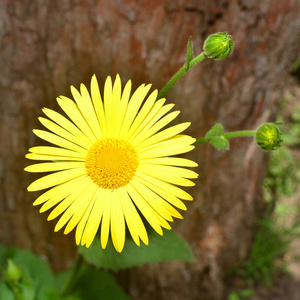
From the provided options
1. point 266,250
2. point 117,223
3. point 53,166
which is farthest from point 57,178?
point 266,250

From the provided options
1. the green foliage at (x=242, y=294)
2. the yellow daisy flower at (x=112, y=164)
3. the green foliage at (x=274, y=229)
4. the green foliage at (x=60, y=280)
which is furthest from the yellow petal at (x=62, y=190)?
the green foliage at (x=242, y=294)

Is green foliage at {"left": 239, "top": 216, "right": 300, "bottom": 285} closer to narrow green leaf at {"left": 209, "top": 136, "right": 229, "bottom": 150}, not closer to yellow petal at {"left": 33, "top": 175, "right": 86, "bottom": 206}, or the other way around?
narrow green leaf at {"left": 209, "top": 136, "right": 229, "bottom": 150}

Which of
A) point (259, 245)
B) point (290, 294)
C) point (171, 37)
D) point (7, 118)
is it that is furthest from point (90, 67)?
point (290, 294)

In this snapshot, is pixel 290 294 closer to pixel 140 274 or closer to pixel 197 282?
pixel 197 282

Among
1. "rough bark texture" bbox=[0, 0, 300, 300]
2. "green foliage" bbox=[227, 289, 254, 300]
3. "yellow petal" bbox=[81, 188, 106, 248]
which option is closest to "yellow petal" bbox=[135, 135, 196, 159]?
"yellow petal" bbox=[81, 188, 106, 248]

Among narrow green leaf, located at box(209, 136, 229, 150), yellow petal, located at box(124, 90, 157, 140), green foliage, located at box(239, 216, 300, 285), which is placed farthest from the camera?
green foliage, located at box(239, 216, 300, 285)

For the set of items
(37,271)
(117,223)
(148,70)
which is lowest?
(37,271)

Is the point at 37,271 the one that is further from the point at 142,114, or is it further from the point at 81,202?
the point at 142,114
